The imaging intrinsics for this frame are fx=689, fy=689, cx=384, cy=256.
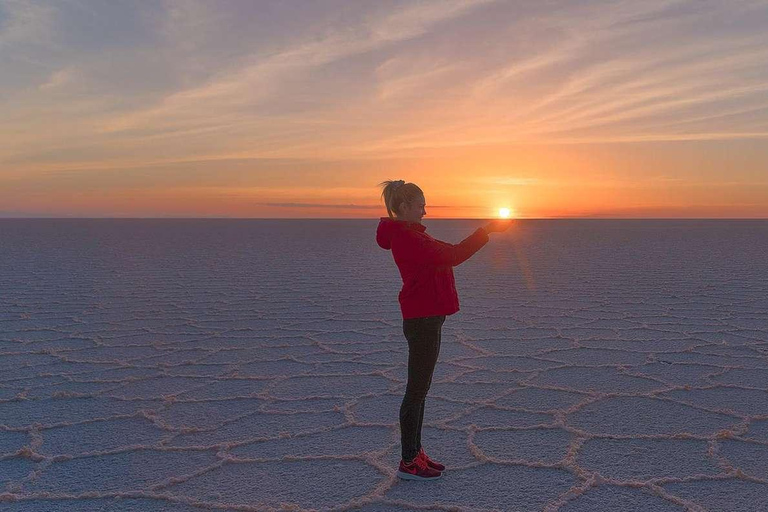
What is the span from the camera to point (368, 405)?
3816 millimetres

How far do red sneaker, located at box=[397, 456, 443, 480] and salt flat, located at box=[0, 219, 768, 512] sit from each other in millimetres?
43

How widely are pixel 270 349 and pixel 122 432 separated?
194 centimetres

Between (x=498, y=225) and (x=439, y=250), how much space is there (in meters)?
0.24

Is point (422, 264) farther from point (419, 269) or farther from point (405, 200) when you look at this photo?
point (405, 200)

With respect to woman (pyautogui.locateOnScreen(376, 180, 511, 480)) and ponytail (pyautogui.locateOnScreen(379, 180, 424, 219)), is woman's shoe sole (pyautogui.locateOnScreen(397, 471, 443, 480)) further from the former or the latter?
ponytail (pyautogui.locateOnScreen(379, 180, 424, 219))

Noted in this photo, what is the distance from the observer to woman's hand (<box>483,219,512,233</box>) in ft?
8.42

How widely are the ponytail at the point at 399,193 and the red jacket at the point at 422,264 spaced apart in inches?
2.4

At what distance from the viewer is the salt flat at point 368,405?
2.74 metres

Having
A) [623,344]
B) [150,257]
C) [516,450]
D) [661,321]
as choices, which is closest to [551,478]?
[516,450]

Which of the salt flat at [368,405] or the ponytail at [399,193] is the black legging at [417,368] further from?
the ponytail at [399,193]

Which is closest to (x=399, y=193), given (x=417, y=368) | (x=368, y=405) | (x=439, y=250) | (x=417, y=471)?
(x=439, y=250)

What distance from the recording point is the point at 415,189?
8.68 feet

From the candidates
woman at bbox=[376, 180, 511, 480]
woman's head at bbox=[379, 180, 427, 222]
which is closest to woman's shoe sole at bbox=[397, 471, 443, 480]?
woman at bbox=[376, 180, 511, 480]

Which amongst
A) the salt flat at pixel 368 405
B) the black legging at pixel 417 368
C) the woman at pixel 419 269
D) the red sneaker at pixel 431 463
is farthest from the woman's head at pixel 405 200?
the salt flat at pixel 368 405
